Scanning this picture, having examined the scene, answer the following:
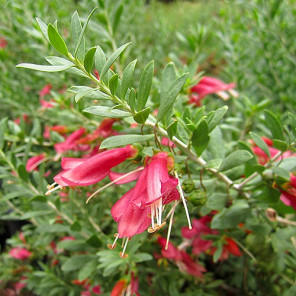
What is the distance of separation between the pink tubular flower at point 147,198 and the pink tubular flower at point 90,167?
0.25ft

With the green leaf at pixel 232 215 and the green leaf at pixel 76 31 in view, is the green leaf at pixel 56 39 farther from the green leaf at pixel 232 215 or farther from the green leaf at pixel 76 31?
the green leaf at pixel 232 215

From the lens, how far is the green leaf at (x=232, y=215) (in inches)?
33.7

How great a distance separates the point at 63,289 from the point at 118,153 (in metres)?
0.88

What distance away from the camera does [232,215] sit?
86 cm

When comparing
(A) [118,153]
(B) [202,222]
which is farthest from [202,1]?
(A) [118,153]

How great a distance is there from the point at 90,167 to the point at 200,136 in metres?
0.26

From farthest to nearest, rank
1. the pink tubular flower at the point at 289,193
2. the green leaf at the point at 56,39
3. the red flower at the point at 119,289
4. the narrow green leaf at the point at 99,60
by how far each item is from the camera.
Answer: the red flower at the point at 119,289, the pink tubular flower at the point at 289,193, the narrow green leaf at the point at 99,60, the green leaf at the point at 56,39

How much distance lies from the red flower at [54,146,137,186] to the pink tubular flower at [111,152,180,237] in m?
0.08

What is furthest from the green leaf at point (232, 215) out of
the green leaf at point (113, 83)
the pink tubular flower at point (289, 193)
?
the green leaf at point (113, 83)

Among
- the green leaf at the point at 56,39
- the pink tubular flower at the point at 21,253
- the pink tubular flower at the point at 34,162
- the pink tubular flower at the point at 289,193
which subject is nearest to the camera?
the green leaf at the point at 56,39

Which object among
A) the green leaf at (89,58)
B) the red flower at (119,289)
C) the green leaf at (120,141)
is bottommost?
the red flower at (119,289)

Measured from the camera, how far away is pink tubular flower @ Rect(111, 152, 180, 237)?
22.0 inches

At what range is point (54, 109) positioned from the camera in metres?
1.33

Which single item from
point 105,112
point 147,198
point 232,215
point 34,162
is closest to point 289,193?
point 232,215
